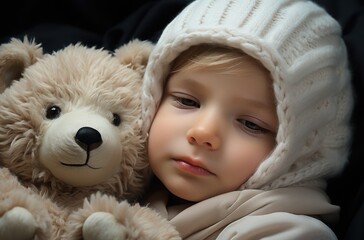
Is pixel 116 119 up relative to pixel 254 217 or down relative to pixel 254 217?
up

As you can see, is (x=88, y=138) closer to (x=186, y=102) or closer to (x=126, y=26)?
(x=186, y=102)

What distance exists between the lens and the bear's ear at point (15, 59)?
0.88 m

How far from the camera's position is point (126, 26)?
1.25 m

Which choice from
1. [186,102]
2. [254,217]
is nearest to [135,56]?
[186,102]

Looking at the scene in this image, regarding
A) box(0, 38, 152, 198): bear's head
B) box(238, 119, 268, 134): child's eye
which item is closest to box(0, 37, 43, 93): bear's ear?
box(0, 38, 152, 198): bear's head

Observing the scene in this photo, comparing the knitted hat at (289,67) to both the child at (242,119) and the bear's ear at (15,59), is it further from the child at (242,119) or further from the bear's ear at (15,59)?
the bear's ear at (15,59)

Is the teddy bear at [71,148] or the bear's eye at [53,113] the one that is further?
the bear's eye at [53,113]

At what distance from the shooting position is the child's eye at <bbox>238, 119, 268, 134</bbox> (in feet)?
2.93

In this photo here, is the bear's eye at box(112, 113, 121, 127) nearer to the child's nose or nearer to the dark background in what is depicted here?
the child's nose

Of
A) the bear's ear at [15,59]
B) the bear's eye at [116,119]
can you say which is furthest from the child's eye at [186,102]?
the bear's ear at [15,59]

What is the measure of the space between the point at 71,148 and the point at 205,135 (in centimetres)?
20

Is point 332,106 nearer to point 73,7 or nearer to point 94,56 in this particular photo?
point 94,56

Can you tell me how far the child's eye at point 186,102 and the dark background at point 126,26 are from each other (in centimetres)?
33

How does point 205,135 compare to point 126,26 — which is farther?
point 126,26
